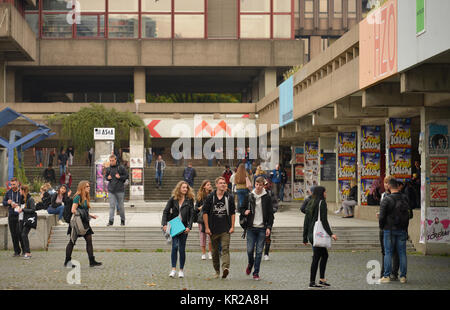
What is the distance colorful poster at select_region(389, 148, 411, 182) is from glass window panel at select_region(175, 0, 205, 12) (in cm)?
3426

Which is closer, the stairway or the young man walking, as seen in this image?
the young man walking

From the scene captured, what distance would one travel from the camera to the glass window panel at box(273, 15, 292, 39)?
176 ft

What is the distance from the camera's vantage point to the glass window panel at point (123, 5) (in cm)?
5312

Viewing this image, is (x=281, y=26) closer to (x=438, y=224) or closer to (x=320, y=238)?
(x=438, y=224)

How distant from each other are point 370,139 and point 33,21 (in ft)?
112

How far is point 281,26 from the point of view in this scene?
176 feet

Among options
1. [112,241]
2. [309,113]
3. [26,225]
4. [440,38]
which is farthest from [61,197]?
[440,38]

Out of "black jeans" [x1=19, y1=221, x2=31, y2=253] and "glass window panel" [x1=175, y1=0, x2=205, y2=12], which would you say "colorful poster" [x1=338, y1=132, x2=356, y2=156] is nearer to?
"black jeans" [x1=19, y1=221, x2=31, y2=253]

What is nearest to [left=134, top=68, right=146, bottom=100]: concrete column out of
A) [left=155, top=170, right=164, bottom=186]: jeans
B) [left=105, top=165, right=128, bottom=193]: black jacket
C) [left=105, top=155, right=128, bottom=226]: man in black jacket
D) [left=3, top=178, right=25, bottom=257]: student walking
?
[left=155, top=170, right=164, bottom=186]: jeans

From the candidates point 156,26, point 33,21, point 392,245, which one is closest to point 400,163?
point 392,245

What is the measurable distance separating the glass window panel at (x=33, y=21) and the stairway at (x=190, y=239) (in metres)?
35.3

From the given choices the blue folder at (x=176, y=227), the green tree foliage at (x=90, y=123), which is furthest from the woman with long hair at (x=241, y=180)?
the green tree foliage at (x=90, y=123)
